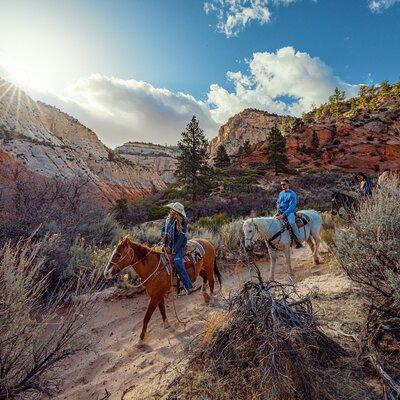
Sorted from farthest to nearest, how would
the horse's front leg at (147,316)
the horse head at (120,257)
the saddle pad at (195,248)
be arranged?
the saddle pad at (195,248), the horse's front leg at (147,316), the horse head at (120,257)

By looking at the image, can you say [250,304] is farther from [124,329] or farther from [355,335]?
[124,329]

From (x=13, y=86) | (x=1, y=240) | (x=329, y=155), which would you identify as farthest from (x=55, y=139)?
(x=1, y=240)

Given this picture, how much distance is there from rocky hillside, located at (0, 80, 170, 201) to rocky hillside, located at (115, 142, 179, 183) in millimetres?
34650

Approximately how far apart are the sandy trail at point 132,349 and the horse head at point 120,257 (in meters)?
1.34

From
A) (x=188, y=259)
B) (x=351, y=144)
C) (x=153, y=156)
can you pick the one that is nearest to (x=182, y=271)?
(x=188, y=259)

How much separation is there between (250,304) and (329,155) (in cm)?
5043

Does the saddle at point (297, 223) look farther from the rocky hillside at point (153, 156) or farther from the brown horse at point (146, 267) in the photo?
the rocky hillside at point (153, 156)

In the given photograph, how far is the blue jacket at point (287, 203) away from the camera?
9.12m

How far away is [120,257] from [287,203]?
5.34 metres

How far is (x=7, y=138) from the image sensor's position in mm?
36906

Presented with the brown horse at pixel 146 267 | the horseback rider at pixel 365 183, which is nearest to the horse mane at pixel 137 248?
the brown horse at pixel 146 267

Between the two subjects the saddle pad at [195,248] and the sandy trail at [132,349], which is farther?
the saddle pad at [195,248]

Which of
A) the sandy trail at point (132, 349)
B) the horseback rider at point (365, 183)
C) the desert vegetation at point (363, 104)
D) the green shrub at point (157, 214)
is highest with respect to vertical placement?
the desert vegetation at point (363, 104)

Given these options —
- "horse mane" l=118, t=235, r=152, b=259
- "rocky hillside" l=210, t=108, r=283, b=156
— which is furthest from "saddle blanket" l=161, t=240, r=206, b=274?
"rocky hillside" l=210, t=108, r=283, b=156
